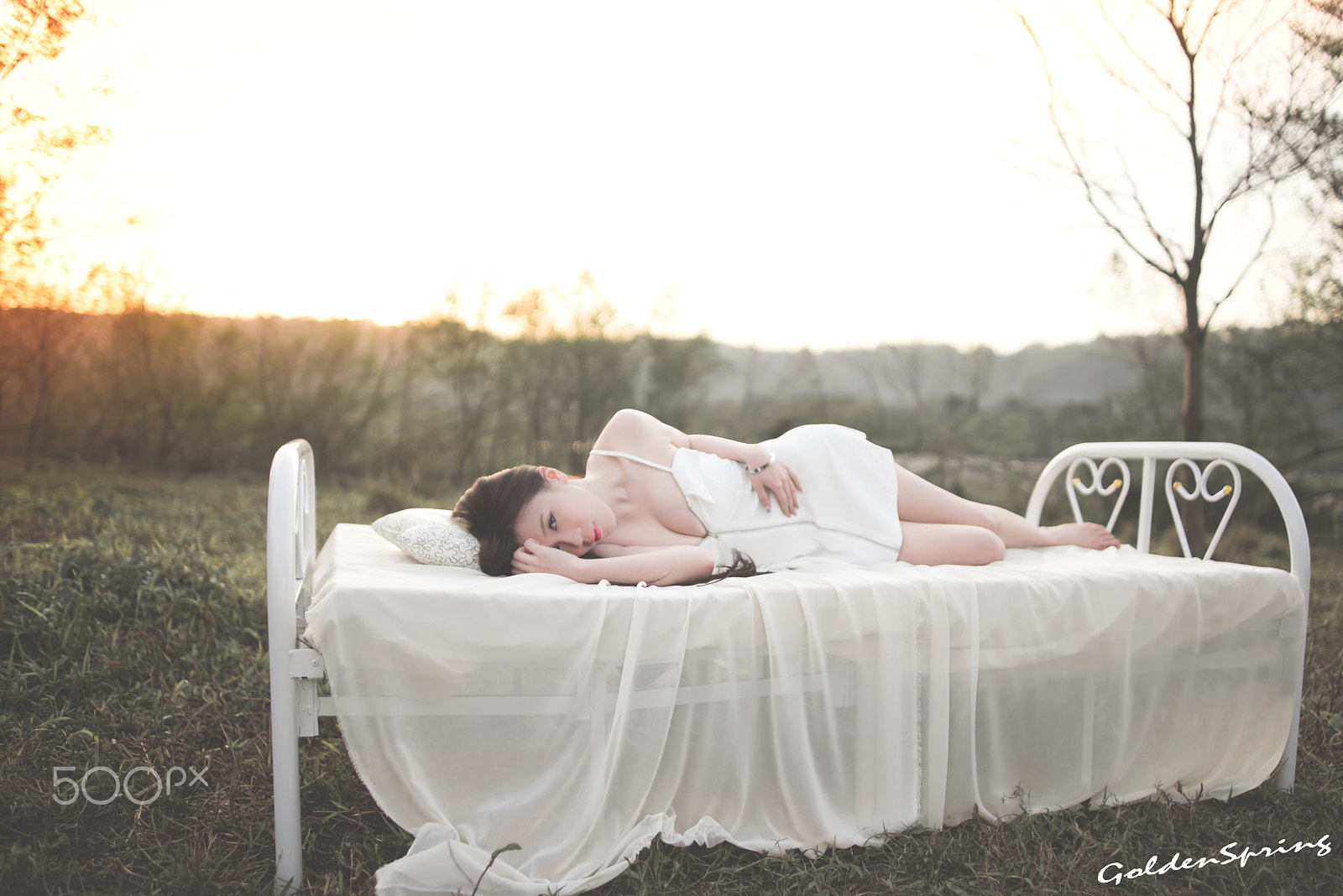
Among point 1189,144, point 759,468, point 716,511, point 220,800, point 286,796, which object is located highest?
point 1189,144

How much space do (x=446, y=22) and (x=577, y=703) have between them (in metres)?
3.87

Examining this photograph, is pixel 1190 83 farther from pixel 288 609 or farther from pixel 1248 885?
pixel 288 609

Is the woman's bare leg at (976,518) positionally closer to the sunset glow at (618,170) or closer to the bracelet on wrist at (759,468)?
the bracelet on wrist at (759,468)

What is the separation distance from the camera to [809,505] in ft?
7.64

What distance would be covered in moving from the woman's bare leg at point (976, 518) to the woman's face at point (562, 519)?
3.27 feet

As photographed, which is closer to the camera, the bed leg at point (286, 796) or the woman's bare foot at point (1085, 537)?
the bed leg at point (286, 796)

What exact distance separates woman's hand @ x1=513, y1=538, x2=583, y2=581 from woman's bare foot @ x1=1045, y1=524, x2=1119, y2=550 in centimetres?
163

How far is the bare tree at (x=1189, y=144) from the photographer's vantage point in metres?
3.82

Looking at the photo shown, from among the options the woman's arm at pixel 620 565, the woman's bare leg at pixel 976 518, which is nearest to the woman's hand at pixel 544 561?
the woman's arm at pixel 620 565

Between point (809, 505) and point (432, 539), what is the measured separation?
3.53 feet

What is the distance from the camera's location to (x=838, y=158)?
15.5 ft

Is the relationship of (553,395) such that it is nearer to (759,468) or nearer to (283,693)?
(759,468)

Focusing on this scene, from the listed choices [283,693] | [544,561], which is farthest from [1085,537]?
[283,693]

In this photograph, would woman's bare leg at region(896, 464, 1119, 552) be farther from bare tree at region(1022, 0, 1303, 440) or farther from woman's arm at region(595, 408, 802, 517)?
bare tree at region(1022, 0, 1303, 440)
